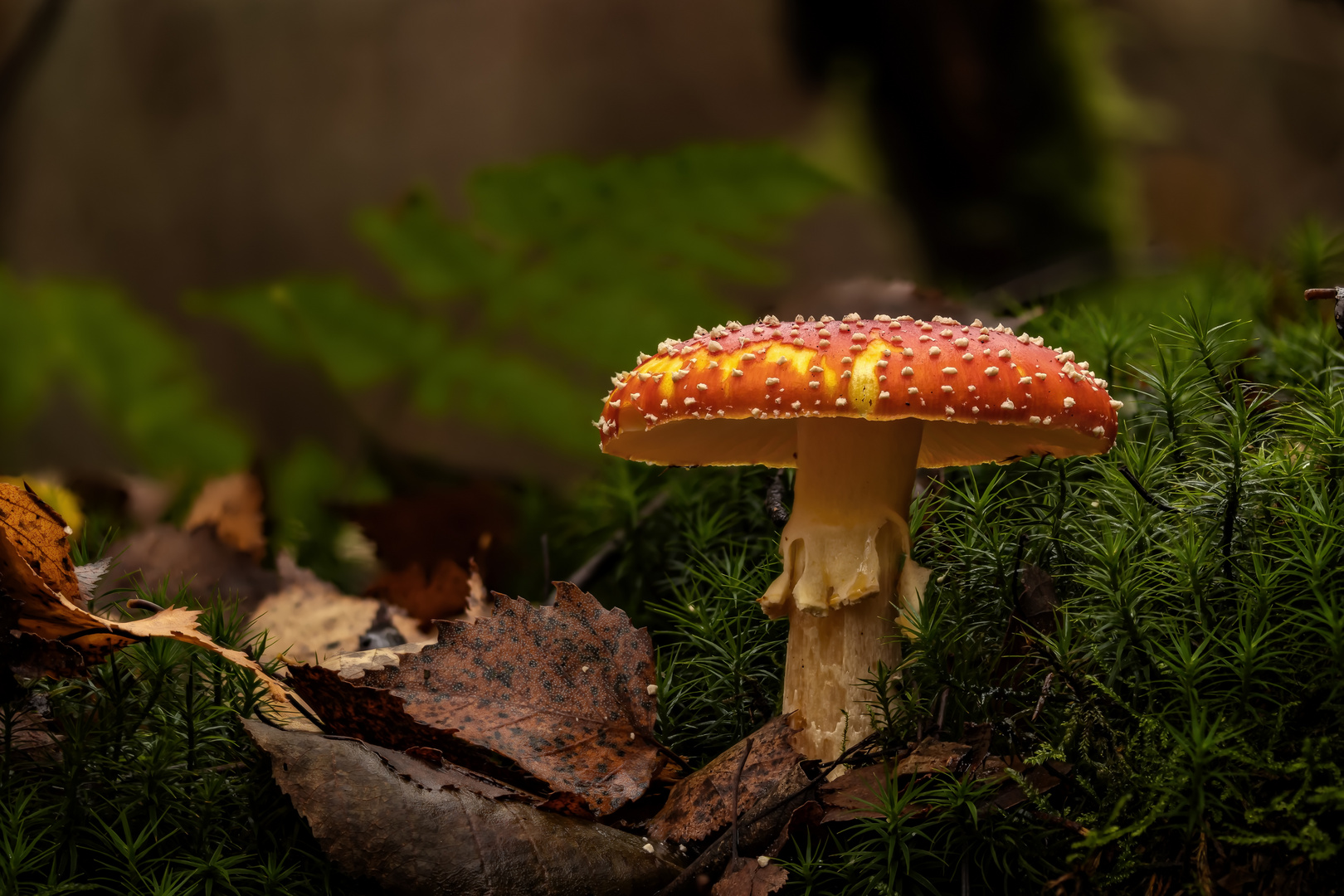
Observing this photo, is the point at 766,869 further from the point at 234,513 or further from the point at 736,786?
the point at 234,513

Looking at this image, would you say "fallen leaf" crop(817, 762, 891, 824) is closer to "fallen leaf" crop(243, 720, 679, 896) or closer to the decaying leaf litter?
the decaying leaf litter

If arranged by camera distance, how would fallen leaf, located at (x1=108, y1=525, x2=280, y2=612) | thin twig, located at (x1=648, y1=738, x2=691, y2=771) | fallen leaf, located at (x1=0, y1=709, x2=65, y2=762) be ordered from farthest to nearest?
fallen leaf, located at (x1=108, y1=525, x2=280, y2=612)
thin twig, located at (x1=648, y1=738, x2=691, y2=771)
fallen leaf, located at (x1=0, y1=709, x2=65, y2=762)

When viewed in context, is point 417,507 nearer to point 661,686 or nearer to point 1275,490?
point 661,686

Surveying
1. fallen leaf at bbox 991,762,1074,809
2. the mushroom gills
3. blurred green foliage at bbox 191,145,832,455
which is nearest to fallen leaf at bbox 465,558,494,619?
the mushroom gills

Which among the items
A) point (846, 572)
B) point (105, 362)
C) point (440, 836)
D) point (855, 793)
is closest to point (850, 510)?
point (846, 572)

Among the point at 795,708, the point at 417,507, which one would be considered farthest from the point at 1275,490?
the point at 417,507
